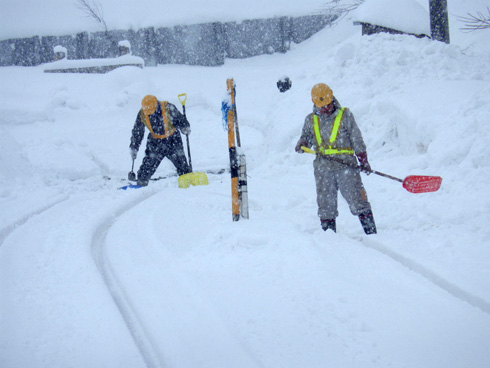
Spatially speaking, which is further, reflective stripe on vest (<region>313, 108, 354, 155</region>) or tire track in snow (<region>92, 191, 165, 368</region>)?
reflective stripe on vest (<region>313, 108, 354, 155</region>)

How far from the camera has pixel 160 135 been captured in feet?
24.5

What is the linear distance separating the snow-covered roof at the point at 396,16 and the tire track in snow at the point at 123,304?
9.44 metres

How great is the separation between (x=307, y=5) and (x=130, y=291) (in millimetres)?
20792

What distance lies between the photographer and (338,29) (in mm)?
20391

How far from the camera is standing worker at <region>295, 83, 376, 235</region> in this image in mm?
4301

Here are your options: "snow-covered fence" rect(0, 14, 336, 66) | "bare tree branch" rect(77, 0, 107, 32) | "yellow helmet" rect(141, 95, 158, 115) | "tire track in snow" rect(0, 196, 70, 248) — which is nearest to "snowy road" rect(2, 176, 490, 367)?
"tire track in snow" rect(0, 196, 70, 248)

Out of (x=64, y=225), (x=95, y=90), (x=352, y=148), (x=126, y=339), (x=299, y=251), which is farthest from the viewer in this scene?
(x=95, y=90)

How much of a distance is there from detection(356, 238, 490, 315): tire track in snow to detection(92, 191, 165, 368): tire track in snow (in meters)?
2.14

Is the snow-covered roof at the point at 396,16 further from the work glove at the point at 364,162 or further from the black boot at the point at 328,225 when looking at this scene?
the black boot at the point at 328,225

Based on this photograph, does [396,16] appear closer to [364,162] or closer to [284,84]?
[284,84]

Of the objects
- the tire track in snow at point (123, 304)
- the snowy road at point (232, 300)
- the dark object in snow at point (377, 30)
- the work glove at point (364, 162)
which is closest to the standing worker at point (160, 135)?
the tire track in snow at point (123, 304)

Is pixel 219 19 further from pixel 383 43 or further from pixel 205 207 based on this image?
pixel 205 207

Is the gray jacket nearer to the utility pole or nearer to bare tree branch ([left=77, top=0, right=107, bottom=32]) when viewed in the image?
the utility pole

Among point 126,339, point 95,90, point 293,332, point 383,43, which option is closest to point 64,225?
point 126,339
